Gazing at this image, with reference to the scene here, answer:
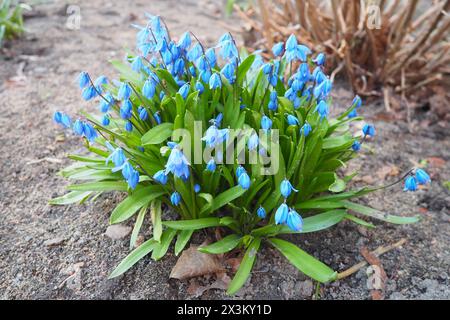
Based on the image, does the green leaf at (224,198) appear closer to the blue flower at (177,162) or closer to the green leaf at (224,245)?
the green leaf at (224,245)

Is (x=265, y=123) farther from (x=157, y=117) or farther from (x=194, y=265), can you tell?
(x=194, y=265)

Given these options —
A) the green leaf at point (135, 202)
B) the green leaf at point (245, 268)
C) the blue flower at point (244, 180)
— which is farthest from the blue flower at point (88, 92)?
the green leaf at point (245, 268)

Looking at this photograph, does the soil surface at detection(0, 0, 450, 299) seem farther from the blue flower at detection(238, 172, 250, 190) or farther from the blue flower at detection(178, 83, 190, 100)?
the blue flower at detection(178, 83, 190, 100)

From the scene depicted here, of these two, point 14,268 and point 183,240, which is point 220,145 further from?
point 14,268

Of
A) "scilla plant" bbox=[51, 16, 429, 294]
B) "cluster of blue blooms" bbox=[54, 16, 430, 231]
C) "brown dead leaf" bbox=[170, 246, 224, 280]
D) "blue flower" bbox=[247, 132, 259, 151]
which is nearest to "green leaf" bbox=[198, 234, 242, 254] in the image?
"scilla plant" bbox=[51, 16, 429, 294]

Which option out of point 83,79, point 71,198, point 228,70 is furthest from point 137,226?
point 228,70
